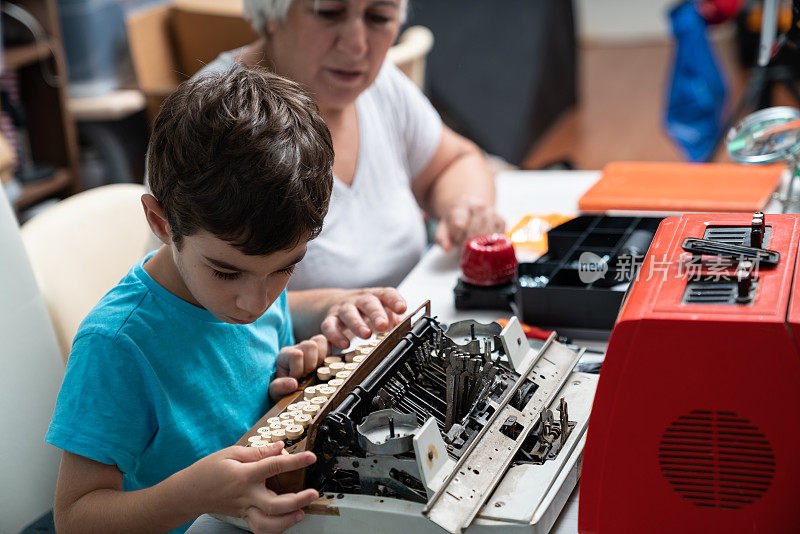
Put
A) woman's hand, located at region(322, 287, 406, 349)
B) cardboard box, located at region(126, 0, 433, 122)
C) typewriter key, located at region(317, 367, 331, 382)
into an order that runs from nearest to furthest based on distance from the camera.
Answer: typewriter key, located at region(317, 367, 331, 382) → woman's hand, located at region(322, 287, 406, 349) → cardboard box, located at region(126, 0, 433, 122)

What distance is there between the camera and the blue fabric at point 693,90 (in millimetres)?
3170

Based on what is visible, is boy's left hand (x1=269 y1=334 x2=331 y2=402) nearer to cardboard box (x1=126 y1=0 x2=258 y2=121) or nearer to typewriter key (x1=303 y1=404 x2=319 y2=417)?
typewriter key (x1=303 y1=404 x2=319 y2=417)

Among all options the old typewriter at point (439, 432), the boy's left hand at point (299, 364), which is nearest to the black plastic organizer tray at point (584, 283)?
the old typewriter at point (439, 432)

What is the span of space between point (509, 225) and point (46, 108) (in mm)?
2601

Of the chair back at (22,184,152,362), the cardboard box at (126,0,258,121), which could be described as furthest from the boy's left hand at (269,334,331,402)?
the cardboard box at (126,0,258,121)

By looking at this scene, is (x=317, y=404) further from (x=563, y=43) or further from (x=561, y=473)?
(x=563, y=43)

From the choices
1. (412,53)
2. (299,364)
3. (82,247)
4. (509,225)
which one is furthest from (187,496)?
(412,53)

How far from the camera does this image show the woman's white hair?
1.50 m

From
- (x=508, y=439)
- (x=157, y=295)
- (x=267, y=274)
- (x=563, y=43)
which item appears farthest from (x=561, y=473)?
(x=563, y=43)

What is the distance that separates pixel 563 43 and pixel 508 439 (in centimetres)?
418

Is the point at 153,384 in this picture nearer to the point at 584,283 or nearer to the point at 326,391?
the point at 326,391

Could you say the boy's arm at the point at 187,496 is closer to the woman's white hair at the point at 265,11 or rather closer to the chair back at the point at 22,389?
the chair back at the point at 22,389

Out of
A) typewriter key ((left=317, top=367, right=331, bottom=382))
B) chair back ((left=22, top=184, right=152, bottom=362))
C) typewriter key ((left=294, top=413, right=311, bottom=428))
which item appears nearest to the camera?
typewriter key ((left=294, top=413, right=311, bottom=428))

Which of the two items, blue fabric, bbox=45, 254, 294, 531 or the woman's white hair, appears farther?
the woman's white hair
